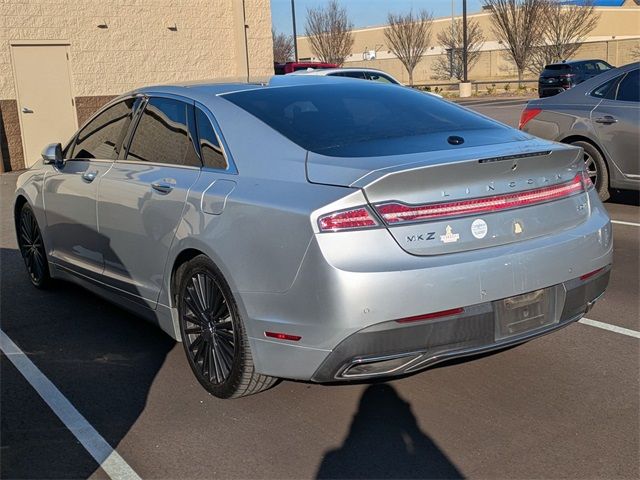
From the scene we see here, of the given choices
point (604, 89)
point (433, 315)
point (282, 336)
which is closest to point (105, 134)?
point (282, 336)

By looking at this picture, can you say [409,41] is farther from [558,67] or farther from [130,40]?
[130,40]

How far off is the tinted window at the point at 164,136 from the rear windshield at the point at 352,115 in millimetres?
354

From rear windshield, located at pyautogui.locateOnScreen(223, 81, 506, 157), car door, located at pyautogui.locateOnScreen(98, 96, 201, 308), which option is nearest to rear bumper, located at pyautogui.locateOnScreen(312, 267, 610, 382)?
rear windshield, located at pyautogui.locateOnScreen(223, 81, 506, 157)

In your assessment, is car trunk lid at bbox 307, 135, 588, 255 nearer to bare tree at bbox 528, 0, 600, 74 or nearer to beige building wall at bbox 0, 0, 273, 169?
beige building wall at bbox 0, 0, 273, 169

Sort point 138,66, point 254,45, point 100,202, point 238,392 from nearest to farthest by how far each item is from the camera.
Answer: point 238,392
point 100,202
point 138,66
point 254,45

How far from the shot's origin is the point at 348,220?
3.29 m

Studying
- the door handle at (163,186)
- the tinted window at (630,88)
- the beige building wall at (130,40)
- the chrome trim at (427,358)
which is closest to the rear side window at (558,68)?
the beige building wall at (130,40)

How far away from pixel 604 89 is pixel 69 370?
21.4 ft

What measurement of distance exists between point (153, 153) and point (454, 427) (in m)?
2.40

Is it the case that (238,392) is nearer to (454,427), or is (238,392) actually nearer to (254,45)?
(454,427)

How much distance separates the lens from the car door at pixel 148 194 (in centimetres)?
431

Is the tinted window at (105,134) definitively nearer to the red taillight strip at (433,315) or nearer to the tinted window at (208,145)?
the tinted window at (208,145)

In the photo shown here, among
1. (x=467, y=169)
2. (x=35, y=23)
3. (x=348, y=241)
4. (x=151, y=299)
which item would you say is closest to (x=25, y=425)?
(x=151, y=299)

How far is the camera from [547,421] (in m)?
3.71
